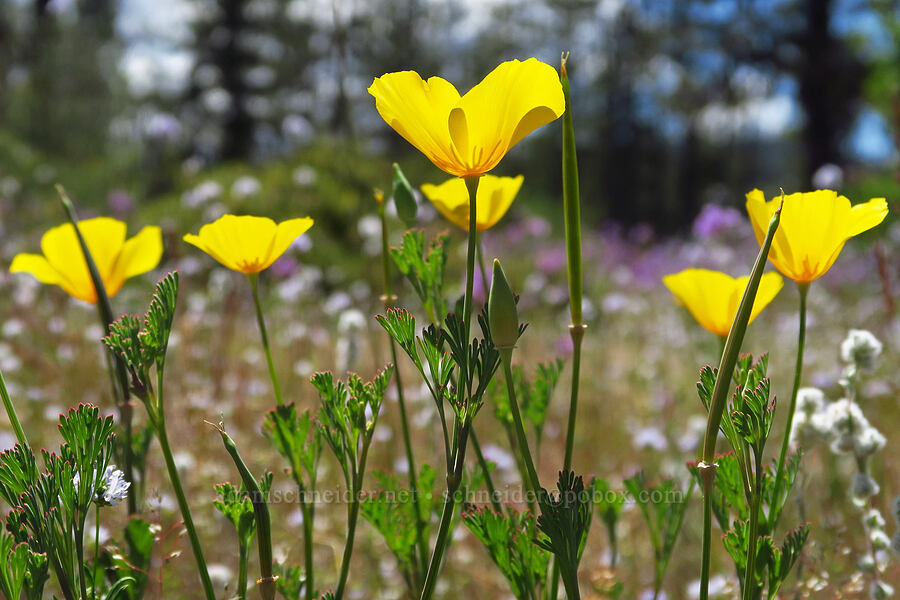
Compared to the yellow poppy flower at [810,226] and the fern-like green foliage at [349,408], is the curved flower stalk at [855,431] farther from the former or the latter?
the fern-like green foliage at [349,408]

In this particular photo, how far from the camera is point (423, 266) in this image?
790 millimetres

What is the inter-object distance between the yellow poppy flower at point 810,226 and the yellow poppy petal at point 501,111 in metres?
0.25

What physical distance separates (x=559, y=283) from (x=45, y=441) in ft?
18.4

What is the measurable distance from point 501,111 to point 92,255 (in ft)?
1.95

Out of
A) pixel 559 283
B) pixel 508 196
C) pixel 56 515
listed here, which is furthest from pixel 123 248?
pixel 559 283

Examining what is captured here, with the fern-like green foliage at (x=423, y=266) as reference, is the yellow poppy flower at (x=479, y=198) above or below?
above

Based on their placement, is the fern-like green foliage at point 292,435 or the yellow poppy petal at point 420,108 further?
the fern-like green foliage at point 292,435

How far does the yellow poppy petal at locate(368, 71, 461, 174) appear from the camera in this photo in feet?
→ 2.13

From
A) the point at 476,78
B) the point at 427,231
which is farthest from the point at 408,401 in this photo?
the point at 476,78

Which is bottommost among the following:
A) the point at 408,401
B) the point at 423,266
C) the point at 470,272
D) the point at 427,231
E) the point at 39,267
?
the point at 470,272

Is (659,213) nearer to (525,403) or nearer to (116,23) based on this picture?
(116,23)

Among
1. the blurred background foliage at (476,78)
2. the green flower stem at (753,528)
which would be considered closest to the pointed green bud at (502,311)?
the green flower stem at (753,528)

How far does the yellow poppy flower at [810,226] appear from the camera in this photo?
69 cm

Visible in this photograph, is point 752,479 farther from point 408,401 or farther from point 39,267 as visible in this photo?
point 408,401
